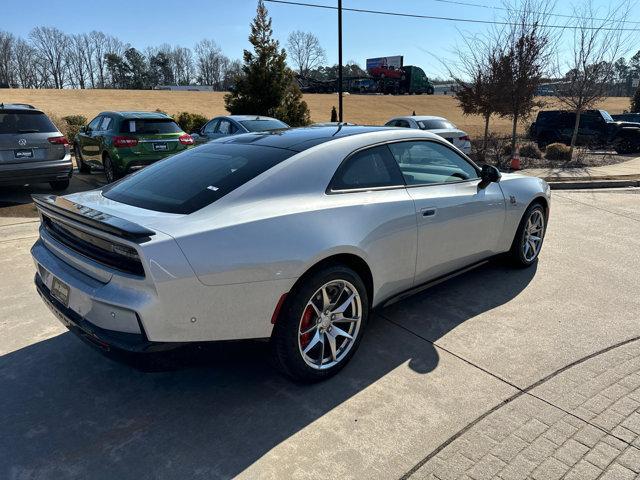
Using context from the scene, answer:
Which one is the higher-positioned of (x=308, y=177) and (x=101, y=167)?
→ (x=308, y=177)

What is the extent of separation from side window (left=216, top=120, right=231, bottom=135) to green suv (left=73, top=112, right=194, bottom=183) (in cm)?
131

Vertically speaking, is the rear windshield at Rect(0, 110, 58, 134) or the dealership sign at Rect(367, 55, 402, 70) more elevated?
the dealership sign at Rect(367, 55, 402, 70)

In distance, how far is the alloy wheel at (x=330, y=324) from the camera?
293 centimetres

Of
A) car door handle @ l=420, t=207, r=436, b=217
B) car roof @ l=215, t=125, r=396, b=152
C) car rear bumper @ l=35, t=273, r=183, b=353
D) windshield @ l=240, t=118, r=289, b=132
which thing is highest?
car roof @ l=215, t=125, r=396, b=152

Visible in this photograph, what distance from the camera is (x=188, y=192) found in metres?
2.91

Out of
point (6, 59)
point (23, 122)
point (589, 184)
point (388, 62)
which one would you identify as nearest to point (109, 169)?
point (23, 122)

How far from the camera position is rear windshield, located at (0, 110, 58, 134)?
26.3 feet

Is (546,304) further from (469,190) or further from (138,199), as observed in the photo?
(138,199)

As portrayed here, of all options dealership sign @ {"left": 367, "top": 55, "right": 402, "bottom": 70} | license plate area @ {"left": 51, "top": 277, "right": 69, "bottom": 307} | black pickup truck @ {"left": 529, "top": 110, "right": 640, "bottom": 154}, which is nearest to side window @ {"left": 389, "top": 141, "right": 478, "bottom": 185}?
license plate area @ {"left": 51, "top": 277, "right": 69, "bottom": 307}

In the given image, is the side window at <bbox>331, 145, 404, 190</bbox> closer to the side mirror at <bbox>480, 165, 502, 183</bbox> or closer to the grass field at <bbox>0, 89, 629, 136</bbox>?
the side mirror at <bbox>480, 165, 502, 183</bbox>

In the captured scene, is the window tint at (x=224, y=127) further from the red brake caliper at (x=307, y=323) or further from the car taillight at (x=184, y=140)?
the red brake caliper at (x=307, y=323)

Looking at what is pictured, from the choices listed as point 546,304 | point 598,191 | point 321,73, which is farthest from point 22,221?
point 321,73

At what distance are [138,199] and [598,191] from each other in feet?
34.6

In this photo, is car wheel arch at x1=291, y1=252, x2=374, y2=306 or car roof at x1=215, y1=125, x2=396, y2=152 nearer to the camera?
car wheel arch at x1=291, y1=252, x2=374, y2=306
